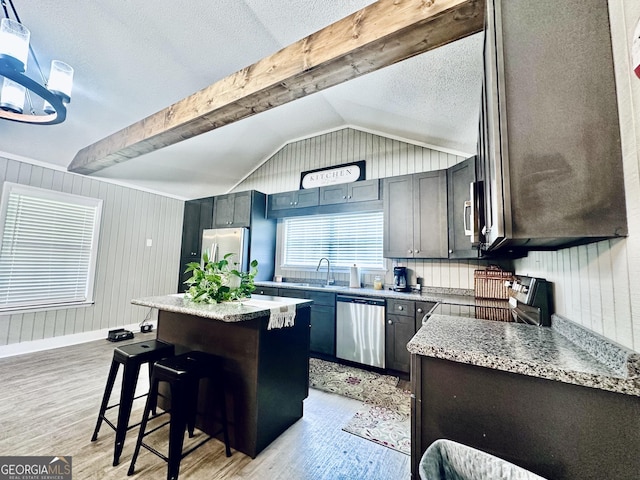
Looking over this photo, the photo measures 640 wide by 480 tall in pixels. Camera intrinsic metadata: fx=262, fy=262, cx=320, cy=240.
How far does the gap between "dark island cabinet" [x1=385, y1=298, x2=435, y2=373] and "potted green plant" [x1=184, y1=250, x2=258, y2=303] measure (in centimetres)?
165

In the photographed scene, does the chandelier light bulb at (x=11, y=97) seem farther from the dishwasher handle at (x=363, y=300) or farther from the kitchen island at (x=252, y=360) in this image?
the dishwasher handle at (x=363, y=300)

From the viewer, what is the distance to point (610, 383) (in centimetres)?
74

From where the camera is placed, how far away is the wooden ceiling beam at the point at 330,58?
1.40 metres

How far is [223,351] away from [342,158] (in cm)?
338

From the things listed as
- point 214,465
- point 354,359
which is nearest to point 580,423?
point 214,465

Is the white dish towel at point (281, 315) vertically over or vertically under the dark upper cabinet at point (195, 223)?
under

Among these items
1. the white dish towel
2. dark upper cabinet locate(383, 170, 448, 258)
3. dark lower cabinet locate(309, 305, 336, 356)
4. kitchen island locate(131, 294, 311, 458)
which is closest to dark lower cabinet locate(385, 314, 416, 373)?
dark lower cabinet locate(309, 305, 336, 356)

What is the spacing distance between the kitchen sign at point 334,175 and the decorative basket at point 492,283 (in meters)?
2.05

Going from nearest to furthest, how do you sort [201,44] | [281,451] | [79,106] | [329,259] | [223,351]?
[281,451] < [223,351] < [201,44] < [79,106] < [329,259]

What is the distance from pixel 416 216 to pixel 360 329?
5.02 ft

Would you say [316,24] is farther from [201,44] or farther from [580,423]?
[580,423]

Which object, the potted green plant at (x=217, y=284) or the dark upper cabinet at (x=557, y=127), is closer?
the dark upper cabinet at (x=557, y=127)

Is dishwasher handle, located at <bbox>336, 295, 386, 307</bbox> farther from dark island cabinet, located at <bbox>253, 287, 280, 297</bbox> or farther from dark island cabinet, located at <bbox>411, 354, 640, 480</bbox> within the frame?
dark island cabinet, located at <bbox>411, 354, 640, 480</bbox>

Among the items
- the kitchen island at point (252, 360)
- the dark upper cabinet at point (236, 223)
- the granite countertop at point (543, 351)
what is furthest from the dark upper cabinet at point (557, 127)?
the dark upper cabinet at point (236, 223)
